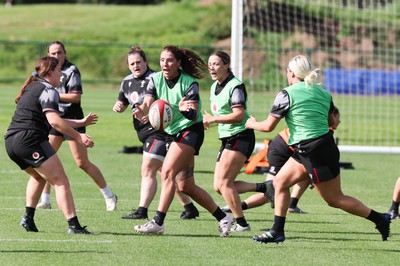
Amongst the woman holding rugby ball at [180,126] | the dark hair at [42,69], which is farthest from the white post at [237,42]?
the dark hair at [42,69]

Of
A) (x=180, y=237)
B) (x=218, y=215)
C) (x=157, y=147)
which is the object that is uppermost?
(x=157, y=147)

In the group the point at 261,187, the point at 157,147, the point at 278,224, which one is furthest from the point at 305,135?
the point at 157,147

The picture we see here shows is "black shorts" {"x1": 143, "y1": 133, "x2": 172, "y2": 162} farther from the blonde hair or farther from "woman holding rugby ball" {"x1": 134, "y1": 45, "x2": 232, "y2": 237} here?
the blonde hair

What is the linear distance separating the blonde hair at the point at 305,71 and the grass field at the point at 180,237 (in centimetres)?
153

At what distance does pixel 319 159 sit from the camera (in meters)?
8.80

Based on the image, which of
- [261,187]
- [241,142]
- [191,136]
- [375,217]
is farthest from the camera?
[261,187]

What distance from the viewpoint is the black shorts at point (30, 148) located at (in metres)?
9.15

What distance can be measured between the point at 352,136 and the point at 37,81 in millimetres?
16507

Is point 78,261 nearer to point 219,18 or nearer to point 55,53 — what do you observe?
point 55,53

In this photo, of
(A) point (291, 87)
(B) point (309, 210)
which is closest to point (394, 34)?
(B) point (309, 210)

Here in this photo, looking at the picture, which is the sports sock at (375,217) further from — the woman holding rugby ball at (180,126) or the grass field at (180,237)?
the woman holding rugby ball at (180,126)

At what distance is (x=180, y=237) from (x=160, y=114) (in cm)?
120

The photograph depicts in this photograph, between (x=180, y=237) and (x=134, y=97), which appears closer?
(x=180, y=237)

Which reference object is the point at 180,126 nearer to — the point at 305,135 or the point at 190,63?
the point at 190,63
